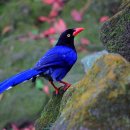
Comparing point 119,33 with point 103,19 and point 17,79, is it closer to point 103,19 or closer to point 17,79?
point 17,79

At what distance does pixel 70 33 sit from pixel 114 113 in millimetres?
2415

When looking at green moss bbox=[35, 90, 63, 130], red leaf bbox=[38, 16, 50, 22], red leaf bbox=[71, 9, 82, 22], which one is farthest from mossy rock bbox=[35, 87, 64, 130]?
red leaf bbox=[38, 16, 50, 22]

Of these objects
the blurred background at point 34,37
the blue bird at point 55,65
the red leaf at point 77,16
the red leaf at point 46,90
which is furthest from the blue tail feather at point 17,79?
the red leaf at point 77,16

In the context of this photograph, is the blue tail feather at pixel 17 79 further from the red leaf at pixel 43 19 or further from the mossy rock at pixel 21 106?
the red leaf at pixel 43 19

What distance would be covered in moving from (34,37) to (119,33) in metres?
5.25

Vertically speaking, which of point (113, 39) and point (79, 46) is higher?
point (79, 46)

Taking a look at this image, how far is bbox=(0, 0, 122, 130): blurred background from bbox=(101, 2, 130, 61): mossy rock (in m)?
2.01

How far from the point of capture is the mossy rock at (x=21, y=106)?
294 inches

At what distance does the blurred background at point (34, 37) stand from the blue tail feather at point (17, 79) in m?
2.21

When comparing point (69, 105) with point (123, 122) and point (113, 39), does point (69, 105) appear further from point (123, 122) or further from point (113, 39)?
point (113, 39)

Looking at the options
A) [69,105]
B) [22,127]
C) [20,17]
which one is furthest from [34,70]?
[20,17]

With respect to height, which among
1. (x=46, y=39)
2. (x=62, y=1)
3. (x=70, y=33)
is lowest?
(x=70, y=33)

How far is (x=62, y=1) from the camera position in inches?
446

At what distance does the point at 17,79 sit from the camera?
4.80 m
